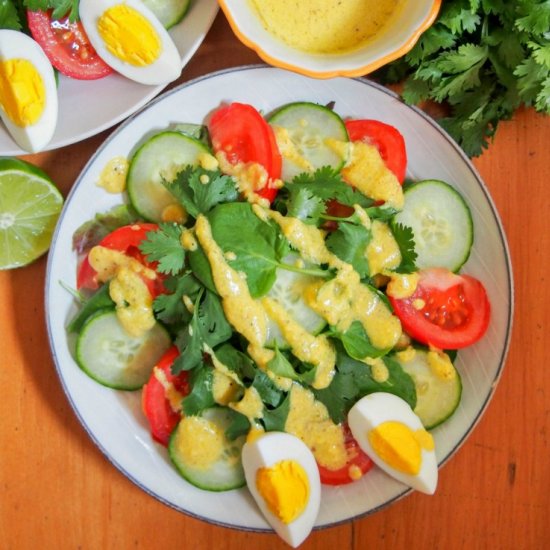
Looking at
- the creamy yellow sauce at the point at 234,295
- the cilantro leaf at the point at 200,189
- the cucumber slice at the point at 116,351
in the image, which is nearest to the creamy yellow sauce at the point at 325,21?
the cilantro leaf at the point at 200,189

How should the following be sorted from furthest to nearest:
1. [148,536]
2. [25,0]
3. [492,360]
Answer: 1. [148,536]
2. [492,360]
3. [25,0]

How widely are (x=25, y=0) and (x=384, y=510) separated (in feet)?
4.21

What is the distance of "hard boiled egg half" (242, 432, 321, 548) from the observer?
137cm

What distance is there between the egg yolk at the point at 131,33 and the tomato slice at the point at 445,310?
26.8 inches

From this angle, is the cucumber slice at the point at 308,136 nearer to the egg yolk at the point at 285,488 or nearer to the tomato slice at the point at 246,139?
the tomato slice at the point at 246,139

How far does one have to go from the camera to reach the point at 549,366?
1.60 m

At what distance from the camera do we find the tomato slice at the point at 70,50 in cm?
146

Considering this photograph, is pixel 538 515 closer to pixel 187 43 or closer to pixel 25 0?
pixel 187 43

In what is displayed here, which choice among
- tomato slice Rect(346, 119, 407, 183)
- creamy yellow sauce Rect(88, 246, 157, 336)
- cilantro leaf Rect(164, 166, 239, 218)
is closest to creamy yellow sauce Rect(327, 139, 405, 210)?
tomato slice Rect(346, 119, 407, 183)

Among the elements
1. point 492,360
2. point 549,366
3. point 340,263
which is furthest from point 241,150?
point 549,366

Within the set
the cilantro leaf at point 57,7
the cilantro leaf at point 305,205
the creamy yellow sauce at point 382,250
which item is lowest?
the creamy yellow sauce at point 382,250

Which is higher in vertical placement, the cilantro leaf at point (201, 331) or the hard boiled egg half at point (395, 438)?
the cilantro leaf at point (201, 331)

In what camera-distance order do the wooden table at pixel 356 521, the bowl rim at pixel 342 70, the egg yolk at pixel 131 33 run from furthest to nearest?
1. the wooden table at pixel 356 521
2. the egg yolk at pixel 131 33
3. the bowl rim at pixel 342 70

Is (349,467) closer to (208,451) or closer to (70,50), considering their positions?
(208,451)
